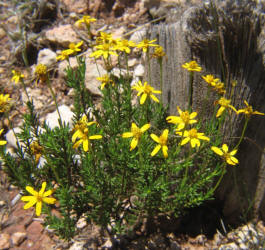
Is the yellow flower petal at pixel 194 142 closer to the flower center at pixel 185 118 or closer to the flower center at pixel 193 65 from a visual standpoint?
the flower center at pixel 185 118

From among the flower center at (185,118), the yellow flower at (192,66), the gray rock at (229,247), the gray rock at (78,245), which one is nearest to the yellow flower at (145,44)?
the yellow flower at (192,66)

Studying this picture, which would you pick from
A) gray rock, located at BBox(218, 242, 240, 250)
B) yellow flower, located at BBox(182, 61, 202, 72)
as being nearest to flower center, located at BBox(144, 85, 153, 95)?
yellow flower, located at BBox(182, 61, 202, 72)

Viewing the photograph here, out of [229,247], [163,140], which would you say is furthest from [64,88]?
[229,247]

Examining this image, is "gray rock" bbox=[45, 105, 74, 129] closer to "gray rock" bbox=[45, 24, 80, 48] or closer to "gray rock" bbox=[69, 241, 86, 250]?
"gray rock" bbox=[45, 24, 80, 48]

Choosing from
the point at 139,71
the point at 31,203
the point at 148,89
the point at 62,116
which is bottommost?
the point at 62,116

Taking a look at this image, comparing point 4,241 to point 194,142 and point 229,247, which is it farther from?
point 229,247

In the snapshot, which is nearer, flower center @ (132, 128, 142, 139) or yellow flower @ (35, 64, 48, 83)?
flower center @ (132, 128, 142, 139)

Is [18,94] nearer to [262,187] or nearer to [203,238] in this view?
[203,238]
